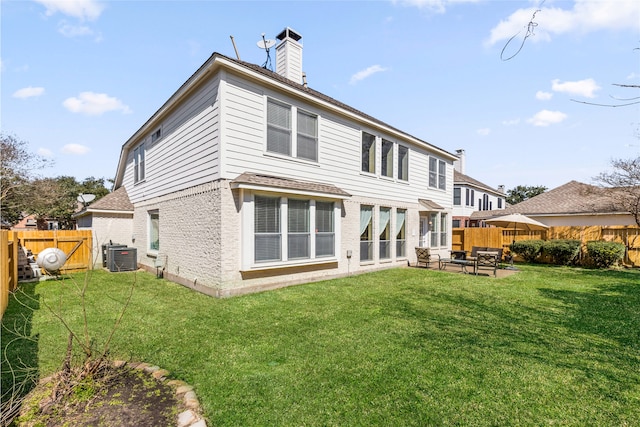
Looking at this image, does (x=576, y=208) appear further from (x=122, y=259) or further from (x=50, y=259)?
(x=50, y=259)

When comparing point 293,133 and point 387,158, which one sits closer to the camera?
point 293,133

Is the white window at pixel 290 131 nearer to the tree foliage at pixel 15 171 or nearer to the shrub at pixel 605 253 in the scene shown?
the shrub at pixel 605 253

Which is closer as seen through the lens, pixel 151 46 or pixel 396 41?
pixel 396 41

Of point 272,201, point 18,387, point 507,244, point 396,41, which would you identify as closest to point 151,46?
point 272,201

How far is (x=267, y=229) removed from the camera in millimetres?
8719

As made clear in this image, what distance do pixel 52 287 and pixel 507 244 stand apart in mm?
21312

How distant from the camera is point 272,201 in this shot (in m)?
8.85

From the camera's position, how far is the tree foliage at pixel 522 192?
174ft

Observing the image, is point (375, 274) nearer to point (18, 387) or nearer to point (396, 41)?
point (396, 41)

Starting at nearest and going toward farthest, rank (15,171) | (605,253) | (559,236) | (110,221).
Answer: (605,253) < (110,221) < (559,236) < (15,171)

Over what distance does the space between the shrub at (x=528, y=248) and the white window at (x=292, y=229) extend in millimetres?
12140

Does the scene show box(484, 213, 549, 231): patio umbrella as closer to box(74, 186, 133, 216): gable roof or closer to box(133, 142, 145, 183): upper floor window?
box(133, 142, 145, 183): upper floor window

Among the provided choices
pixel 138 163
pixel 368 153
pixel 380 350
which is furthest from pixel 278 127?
pixel 138 163

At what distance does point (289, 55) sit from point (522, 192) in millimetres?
57460
